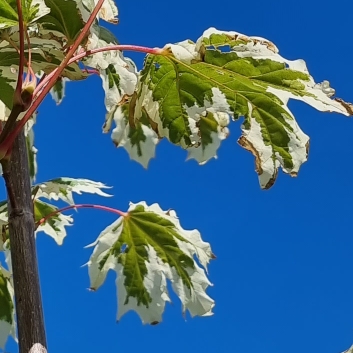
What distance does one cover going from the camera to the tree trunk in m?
0.81

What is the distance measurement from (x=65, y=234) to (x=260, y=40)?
86cm

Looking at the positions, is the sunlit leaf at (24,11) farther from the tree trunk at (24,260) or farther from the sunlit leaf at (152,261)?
the sunlit leaf at (152,261)

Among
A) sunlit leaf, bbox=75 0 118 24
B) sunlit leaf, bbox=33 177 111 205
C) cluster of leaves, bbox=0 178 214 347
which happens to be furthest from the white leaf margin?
sunlit leaf, bbox=33 177 111 205

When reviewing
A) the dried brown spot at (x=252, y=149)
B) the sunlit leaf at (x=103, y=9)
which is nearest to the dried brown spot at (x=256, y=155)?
the dried brown spot at (x=252, y=149)

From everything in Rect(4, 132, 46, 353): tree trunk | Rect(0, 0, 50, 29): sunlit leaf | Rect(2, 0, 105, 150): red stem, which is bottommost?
Rect(4, 132, 46, 353): tree trunk

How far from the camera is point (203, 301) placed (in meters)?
1.39

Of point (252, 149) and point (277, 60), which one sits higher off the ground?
point (277, 60)

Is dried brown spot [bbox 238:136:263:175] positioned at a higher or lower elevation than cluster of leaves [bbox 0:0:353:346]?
lower

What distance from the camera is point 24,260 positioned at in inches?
33.5

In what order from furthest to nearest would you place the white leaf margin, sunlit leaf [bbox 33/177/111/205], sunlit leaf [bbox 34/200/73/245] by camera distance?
sunlit leaf [bbox 34/200/73/245] < sunlit leaf [bbox 33/177/111/205] < the white leaf margin

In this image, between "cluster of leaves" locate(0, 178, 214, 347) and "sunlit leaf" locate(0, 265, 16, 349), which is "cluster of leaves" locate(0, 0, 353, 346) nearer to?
"sunlit leaf" locate(0, 265, 16, 349)

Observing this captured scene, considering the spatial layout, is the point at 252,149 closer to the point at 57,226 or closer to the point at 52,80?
the point at 52,80

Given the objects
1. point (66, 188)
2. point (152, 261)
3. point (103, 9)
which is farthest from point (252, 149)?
point (66, 188)

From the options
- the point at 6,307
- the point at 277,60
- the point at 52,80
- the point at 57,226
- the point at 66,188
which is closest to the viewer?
the point at 52,80
